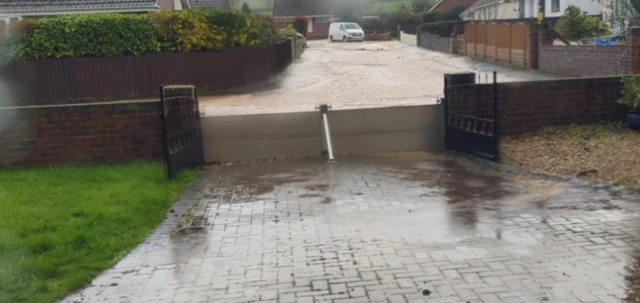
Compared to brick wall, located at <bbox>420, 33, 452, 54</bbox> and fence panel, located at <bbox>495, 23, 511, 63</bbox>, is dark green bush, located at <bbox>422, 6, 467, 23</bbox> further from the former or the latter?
fence panel, located at <bbox>495, 23, 511, 63</bbox>

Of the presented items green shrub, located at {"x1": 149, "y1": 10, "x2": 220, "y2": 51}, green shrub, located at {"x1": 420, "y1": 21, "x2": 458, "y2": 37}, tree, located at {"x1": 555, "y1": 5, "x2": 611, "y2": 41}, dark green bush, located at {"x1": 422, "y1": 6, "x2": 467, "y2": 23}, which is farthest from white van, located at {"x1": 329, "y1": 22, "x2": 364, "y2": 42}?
green shrub, located at {"x1": 149, "y1": 10, "x2": 220, "y2": 51}

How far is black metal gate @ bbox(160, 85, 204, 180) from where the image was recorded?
32.4 ft

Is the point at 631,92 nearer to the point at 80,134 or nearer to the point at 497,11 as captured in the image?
the point at 80,134

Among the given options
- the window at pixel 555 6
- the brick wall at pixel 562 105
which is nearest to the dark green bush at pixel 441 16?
the window at pixel 555 6

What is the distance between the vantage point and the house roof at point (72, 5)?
2741 cm

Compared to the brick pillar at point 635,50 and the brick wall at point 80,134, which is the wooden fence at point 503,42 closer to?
the brick pillar at point 635,50

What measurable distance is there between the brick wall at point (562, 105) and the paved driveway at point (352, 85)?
4.87 feet

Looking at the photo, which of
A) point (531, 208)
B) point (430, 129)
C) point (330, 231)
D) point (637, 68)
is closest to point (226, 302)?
point (330, 231)

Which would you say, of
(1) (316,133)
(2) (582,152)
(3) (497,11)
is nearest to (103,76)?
(1) (316,133)

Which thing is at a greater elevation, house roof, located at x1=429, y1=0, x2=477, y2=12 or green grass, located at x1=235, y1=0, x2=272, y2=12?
house roof, located at x1=429, y1=0, x2=477, y2=12

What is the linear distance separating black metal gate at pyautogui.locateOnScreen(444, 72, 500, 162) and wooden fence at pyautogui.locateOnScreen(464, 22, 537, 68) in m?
13.2

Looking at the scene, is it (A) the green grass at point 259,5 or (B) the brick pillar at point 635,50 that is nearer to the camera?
(B) the brick pillar at point 635,50

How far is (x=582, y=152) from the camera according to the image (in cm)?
1039

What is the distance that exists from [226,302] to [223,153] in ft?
22.0
